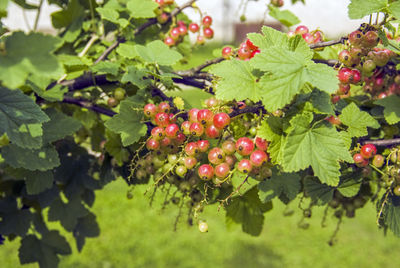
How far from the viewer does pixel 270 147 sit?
107 cm

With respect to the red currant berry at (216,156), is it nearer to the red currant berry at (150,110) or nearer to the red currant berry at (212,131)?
the red currant berry at (212,131)

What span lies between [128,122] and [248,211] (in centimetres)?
60

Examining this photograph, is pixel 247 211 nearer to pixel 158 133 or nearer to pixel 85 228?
pixel 158 133

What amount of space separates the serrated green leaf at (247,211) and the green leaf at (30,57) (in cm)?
95

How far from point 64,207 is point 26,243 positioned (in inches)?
12.3

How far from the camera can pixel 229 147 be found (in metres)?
1.16

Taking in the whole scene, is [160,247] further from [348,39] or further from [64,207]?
[348,39]

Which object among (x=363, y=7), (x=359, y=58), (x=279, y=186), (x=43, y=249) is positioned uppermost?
(x=363, y=7)

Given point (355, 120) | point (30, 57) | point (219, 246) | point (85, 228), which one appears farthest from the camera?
point (219, 246)

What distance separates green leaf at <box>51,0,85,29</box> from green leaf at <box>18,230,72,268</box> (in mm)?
1037

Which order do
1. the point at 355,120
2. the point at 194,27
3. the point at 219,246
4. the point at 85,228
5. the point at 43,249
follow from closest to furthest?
the point at 355,120
the point at 194,27
the point at 43,249
the point at 85,228
the point at 219,246

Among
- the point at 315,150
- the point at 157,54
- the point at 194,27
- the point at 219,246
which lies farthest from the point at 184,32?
the point at 219,246

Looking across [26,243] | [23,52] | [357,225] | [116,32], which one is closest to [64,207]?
[26,243]

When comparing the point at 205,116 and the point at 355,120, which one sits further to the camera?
the point at 355,120
